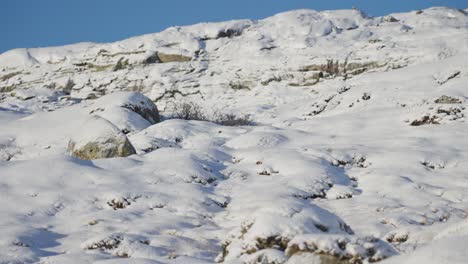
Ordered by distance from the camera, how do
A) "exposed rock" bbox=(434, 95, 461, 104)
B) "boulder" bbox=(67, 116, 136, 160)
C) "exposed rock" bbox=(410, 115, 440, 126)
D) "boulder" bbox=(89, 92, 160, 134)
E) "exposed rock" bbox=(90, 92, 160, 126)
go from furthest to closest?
"exposed rock" bbox=(90, 92, 160, 126) → "exposed rock" bbox=(434, 95, 461, 104) → "boulder" bbox=(89, 92, 160, 134) → "exposed rock" bbox=(410, 115, 440, 126) → "boulder" bbox=(67, 116, 136, 160)

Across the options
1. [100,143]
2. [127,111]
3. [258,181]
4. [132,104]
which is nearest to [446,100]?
[258,181]

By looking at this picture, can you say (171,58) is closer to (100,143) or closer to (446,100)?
(446,100)

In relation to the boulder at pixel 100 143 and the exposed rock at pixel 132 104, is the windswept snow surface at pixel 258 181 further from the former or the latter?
the boulder at pixel 100 143

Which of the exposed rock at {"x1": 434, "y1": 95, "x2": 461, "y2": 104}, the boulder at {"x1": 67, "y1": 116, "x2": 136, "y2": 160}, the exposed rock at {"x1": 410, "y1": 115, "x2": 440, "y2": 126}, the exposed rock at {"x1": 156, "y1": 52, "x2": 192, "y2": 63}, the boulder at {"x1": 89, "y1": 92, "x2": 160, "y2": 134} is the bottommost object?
the exposed rock at {"x1": 156, "y1": 52, "x2": 192, "y2": 63}

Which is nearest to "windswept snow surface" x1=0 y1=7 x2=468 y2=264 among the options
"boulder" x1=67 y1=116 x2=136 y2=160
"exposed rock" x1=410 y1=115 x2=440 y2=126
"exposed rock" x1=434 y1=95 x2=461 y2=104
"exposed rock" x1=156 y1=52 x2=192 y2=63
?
"exposed rock" x1=410 y1=115 x2=440 y2=126

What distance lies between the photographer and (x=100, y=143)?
56.6 ft

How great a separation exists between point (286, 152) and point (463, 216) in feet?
21.5

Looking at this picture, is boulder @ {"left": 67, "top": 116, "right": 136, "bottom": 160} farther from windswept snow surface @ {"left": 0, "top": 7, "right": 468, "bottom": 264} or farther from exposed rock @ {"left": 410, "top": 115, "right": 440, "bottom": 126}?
exposed rock @ {"left": 410, "top": 115, "right": 440, "bottom": 126}

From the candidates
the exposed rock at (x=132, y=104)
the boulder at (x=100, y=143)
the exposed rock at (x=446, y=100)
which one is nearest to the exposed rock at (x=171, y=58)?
the exposed rock at (x=132, y=104)

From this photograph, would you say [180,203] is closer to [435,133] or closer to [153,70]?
[435,133]

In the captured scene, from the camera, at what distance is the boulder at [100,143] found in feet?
56.0

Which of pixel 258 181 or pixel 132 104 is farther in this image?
pixel 132 104

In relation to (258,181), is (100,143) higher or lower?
higher

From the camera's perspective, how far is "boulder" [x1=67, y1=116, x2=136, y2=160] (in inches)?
672
